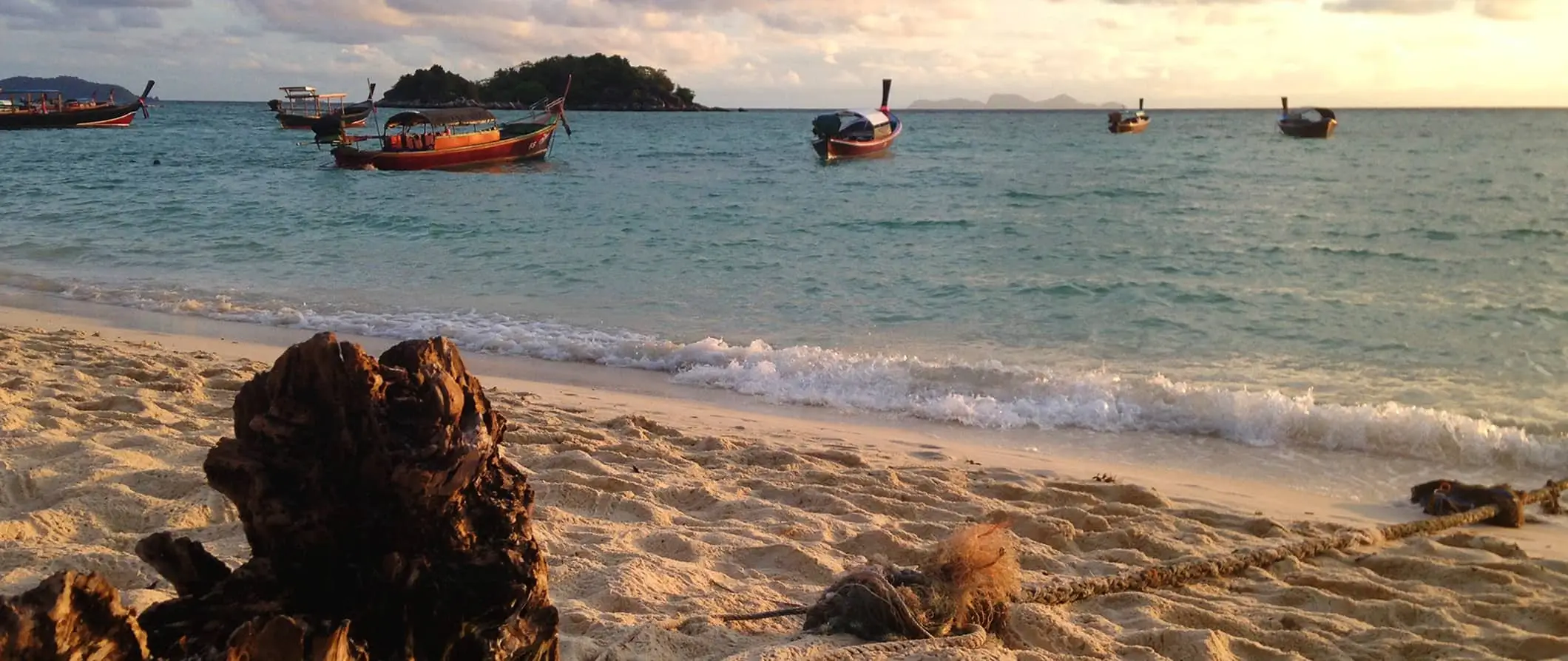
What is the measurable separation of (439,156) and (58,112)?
3164 cm

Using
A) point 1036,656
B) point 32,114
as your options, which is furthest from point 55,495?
point 32,114

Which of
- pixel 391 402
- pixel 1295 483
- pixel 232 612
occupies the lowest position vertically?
pixel 1295 483

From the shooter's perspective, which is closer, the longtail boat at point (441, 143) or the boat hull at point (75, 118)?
the longtail boat at point (441, 143)

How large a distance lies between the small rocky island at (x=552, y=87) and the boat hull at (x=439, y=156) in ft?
264

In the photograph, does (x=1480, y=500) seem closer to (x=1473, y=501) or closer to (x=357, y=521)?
(x=1473, y=501)

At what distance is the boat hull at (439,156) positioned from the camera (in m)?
30.4

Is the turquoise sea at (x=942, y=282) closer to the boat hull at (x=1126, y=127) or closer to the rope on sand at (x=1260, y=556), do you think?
the rope on sand at (x=1260, y=556)

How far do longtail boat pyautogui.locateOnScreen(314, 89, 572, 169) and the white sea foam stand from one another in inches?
882

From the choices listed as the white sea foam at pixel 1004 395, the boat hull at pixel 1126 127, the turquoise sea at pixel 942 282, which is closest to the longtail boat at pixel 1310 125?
the boat hull at pixel 1126 127

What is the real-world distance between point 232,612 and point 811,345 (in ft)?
24.6

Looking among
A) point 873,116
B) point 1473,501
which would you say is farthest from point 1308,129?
point 1473,501

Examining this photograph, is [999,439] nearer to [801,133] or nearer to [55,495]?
[55,495]

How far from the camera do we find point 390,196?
23.8 m

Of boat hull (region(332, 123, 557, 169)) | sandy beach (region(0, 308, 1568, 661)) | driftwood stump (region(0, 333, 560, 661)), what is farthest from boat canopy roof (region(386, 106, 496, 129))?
driftwood stump (region(0, 333, 560, 661))
